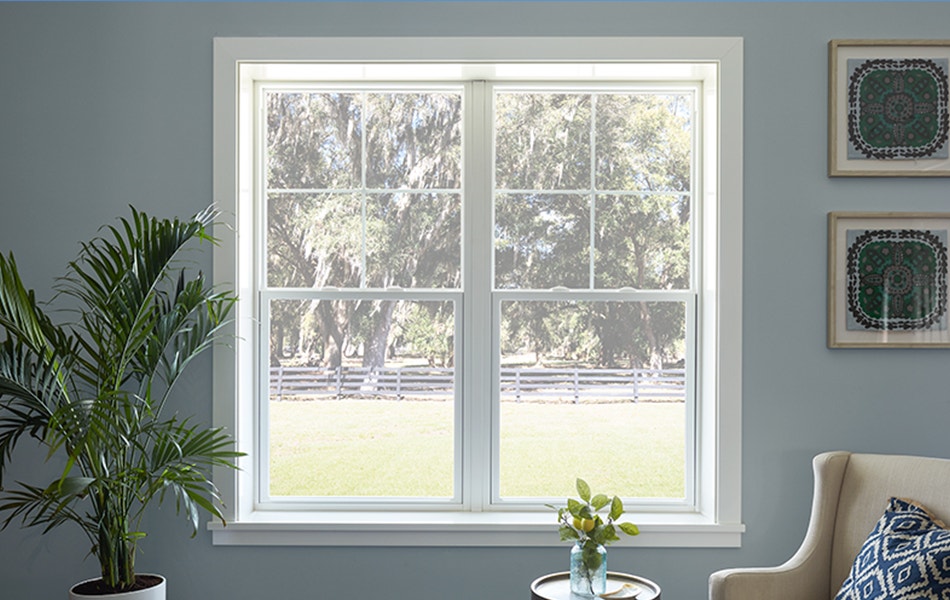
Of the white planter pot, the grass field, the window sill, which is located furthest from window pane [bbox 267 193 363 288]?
the white planter pot

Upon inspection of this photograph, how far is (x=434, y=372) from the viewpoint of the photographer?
3.25 meters

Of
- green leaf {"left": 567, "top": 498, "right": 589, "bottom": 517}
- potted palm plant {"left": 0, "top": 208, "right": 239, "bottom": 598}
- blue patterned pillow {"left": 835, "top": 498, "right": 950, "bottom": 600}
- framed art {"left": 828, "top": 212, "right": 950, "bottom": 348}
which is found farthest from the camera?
framed art {"left": 828, "top": 212, "right": 950, "bottom": 348}

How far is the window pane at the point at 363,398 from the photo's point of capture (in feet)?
10.6

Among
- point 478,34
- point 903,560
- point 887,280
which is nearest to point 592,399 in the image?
point 887,280

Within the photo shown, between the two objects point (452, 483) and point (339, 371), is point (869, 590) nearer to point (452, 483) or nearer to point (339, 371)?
point (452, 483)

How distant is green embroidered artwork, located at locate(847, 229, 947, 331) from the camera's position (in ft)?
9.66

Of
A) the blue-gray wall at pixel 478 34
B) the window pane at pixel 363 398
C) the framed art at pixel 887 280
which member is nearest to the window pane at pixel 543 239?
the window pane at pixel 363 398

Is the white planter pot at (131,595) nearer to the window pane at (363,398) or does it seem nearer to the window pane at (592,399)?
the window pane at (363,398)

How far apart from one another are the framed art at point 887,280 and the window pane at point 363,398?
139cm

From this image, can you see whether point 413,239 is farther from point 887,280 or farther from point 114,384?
point 887,280

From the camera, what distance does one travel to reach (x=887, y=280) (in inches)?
116

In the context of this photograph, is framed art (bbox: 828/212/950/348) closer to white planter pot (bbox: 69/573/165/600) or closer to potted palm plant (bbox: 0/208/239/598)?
potted palm plant (bbox: 0/208/239/598)

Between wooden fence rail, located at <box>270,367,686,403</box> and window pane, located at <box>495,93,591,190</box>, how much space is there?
72 cm

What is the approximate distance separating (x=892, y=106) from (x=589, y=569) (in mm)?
1893
